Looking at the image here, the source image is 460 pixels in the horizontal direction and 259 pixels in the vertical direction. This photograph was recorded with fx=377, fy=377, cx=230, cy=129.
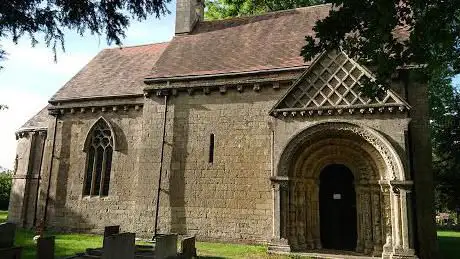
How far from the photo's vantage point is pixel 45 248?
905cm

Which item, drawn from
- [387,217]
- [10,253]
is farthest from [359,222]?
[10,253]

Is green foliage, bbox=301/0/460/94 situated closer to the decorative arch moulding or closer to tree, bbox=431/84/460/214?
the decorative arch moulding

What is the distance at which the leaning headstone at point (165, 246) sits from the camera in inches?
353

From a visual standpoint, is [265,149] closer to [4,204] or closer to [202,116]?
[202,116]

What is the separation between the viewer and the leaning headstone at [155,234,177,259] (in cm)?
896

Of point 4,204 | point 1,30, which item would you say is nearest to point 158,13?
point 1,30

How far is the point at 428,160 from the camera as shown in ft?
39.7

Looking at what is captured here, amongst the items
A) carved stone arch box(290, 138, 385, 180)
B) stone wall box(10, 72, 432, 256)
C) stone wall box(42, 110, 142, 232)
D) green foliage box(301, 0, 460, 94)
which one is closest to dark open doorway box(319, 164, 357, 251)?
carved stone arch box(290, 138, 385, 180)

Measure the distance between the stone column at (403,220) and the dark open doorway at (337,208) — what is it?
7.68 ft

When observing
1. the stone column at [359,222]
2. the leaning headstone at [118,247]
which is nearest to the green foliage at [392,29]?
the leaning headstone at [118,247]

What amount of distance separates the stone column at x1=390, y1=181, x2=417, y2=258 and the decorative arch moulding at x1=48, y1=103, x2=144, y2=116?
1088cm

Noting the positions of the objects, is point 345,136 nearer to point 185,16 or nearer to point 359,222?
→ point 359,222

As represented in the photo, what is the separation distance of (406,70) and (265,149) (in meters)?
5.51

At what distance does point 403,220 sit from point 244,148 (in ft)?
19.4
